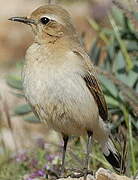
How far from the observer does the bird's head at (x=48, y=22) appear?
639 cm

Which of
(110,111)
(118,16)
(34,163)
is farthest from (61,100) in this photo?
(118,16)

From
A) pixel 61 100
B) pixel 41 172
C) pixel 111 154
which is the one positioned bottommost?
pixel 41 172

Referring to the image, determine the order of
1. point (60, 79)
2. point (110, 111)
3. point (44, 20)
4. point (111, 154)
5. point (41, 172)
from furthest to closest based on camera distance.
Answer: point (110, 111), point (111, 154), point (41, 172), point (44, 20), point (60, 79)

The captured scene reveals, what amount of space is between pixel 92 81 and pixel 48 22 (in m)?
0.70

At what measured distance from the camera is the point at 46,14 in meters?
6.38

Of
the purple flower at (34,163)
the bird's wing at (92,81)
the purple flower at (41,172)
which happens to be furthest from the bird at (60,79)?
the purple flower at (34,163)

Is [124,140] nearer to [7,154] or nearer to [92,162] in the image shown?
[92,162]

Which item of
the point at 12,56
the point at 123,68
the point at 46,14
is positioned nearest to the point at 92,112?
the point at 46,14

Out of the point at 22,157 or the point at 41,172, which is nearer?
the point at 41,172

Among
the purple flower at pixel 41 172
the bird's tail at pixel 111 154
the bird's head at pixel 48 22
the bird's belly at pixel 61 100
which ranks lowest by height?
the purple flower at pixel 41 172

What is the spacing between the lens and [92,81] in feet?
21.1

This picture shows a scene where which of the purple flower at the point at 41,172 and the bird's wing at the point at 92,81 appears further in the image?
the purple flower at the point at 41,172

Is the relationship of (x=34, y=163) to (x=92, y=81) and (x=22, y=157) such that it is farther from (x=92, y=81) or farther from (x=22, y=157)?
(x=92, y=81)

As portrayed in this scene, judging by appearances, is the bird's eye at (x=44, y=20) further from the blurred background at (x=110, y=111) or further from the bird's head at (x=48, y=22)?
the blurred background at (x=110, y=111)
